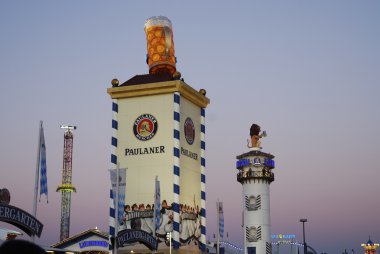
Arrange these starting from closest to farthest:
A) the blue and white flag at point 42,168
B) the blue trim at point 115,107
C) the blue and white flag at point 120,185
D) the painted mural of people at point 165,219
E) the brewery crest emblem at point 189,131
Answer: the blue and white flag at point 42,168 < the blue and white flag at point 120,185 < the painted mural of people at point 165,219 < the brewery crest emblem at point 189,131 < the blue trim at point 115,107

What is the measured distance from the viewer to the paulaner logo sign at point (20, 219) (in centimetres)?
2069

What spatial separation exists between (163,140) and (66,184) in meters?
78.9

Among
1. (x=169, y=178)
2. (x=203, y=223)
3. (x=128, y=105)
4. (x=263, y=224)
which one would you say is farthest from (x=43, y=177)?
(x=263, y=224)

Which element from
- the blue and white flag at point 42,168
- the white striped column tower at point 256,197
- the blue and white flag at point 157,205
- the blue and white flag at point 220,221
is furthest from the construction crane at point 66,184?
the blue and white flag at point 42,168

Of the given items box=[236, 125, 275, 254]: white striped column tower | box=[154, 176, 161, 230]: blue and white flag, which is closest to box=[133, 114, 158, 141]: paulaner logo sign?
box=[154, 176, 161, 230]: blue and white flag

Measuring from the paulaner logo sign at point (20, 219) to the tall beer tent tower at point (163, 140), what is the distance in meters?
20.7

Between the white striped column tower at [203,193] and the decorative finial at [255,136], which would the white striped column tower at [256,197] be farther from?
the white striped column tower at [203,193]

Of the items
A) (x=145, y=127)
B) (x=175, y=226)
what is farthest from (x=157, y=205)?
(x=145, y=127)

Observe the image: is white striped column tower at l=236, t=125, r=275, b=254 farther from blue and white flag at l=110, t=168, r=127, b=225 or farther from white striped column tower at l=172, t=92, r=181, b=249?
blue and white flag at l=110, t=168, r=127, b=225

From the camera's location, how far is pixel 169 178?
1671 inches

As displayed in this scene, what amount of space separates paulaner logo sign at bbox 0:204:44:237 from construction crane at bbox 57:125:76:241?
92568mm

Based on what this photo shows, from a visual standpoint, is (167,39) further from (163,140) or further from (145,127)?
(163,140)

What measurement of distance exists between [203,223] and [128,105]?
Answer: 1081cm

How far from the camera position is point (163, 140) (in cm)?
4350
